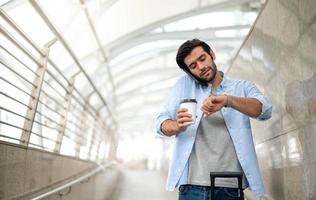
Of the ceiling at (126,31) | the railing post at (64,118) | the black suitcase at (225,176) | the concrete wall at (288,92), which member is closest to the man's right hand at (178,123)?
the black suitcase at (225,176)

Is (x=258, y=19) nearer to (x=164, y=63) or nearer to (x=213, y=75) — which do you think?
(x=213, y=75)

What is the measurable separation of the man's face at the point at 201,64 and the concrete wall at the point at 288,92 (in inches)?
17.7

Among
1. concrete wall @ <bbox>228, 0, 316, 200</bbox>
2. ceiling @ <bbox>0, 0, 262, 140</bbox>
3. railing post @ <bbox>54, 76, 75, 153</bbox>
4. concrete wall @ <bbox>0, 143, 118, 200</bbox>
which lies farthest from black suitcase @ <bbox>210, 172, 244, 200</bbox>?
railing post @ <bbox>54, 76, 75, 153</bbox>

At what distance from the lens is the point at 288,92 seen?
202 cm

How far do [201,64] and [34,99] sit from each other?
4.11 feet

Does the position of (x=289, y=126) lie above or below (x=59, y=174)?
above

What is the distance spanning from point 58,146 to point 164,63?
9.28 m

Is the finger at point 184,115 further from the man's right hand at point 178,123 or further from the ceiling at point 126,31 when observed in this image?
the ceiling at point 126,31

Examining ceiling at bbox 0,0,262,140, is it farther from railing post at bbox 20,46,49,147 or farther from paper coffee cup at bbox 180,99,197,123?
paper coffee cup at bbox 180,99,197,123

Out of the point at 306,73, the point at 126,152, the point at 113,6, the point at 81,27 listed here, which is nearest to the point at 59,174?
the point at 306,73

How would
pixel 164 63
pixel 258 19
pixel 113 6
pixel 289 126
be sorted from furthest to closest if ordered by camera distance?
pixel 164 63
pixel 113 6
pixel 258 19
pixel 289 126

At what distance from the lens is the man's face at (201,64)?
5.82ft

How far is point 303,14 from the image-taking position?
5.75 ft

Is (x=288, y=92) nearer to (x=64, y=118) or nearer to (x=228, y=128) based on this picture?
(x=228, y=128)
